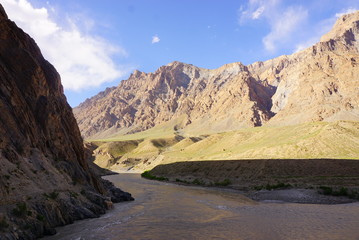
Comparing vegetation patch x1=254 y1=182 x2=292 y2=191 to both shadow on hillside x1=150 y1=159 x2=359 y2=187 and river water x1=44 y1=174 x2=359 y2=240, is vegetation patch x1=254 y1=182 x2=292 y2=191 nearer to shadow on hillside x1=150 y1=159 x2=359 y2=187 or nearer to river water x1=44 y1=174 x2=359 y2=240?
shadow on hillside x1=150 y1=159 x2=359 y2=187

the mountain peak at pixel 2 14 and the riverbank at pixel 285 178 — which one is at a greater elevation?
the mountain peak at pixel 2 14

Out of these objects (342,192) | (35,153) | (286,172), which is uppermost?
(35,153)

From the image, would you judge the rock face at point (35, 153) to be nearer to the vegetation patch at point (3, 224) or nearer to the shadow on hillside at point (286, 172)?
the vegetation patch at point (3, 224)

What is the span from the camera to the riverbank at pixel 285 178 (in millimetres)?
36344

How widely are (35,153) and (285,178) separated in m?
44.9

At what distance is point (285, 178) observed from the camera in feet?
176

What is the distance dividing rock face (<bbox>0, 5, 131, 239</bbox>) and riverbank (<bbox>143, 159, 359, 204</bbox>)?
2462 cm

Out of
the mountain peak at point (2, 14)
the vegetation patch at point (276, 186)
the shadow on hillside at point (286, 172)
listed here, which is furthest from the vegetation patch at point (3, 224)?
the shadow on hillside at point (286, 172)

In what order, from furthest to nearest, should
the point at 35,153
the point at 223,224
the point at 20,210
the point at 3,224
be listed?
the point at 35,153
the point at 223,224
the point at 20,210
the point at 3,224

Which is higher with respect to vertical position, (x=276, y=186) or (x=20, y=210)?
(x=20, y=210)

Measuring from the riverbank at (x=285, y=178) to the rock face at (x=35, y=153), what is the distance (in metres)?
24.6

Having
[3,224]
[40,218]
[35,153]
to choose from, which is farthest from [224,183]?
[3,224]

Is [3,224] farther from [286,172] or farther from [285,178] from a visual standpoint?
[286,172]

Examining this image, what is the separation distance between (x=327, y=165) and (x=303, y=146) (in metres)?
18.2
